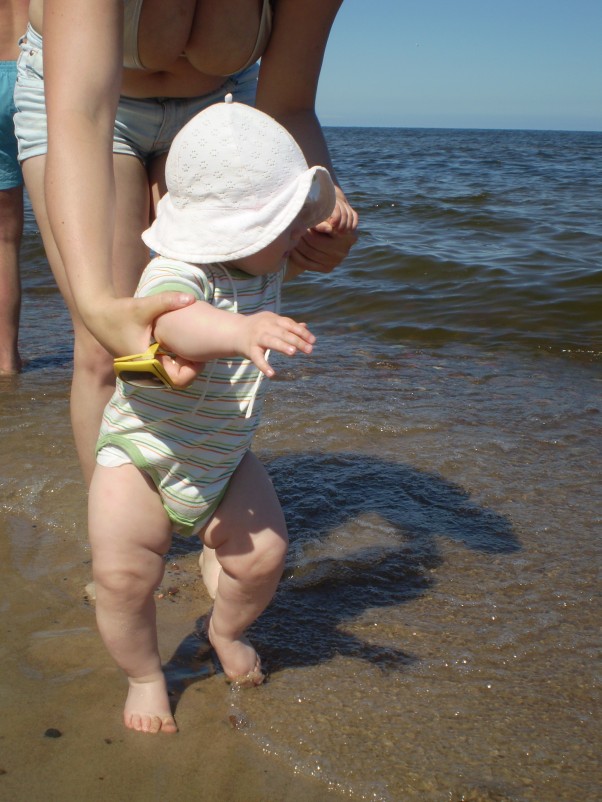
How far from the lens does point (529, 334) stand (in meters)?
5.43

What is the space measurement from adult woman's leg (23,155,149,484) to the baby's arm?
76 cm

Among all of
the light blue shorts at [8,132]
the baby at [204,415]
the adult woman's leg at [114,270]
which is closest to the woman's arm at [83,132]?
the baby at [204,415]

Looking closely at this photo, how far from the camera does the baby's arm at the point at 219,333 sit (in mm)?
1319

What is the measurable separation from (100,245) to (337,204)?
644 millimetres

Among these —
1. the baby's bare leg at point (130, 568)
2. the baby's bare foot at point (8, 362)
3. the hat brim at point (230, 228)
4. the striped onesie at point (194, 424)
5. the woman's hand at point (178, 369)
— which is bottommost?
the baby's bare foot at point (8, 362)

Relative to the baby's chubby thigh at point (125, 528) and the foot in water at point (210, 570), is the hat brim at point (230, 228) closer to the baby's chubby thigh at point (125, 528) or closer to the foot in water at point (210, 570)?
the baby's chubby thigh at point (125, 528)

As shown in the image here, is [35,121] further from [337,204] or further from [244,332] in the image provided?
[244,332]

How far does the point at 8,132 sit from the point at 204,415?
2.83 m

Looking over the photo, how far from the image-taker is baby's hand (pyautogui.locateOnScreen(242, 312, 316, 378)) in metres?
1.28

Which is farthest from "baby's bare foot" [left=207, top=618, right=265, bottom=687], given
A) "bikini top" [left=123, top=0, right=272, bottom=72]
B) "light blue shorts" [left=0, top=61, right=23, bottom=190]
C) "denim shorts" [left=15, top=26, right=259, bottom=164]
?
"light blue shorts" [left=0, top=61, right=23, bottom=190]

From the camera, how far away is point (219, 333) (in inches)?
55.8

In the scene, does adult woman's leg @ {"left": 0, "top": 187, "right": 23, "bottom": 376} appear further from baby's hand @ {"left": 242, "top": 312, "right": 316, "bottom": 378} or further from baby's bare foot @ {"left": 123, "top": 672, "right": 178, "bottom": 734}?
baby's hand @ {"left": 242, "top": 312, "right": 316, "bottom": 378}

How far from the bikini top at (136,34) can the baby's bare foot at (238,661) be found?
1341 millimetres

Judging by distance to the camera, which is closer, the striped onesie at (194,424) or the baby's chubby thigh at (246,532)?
the striped onesie at (194,424)
